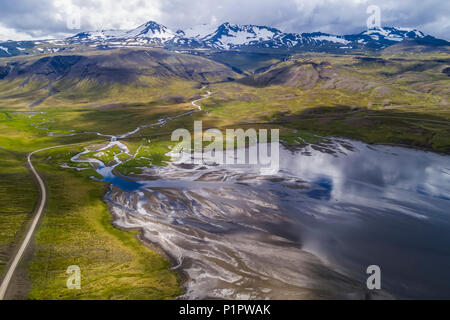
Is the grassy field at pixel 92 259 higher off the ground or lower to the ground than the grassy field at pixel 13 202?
lower

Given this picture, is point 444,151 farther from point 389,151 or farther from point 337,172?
point 337,172

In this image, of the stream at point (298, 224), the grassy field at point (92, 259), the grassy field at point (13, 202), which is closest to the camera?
the grassy field at point (92, 259)

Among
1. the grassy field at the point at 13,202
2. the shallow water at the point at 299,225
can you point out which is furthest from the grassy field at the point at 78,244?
the shallow water at the point at 299,225

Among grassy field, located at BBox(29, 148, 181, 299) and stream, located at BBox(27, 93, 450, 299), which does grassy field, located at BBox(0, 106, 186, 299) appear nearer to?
grassy field, located at BBox(29, 148, 181, 299)

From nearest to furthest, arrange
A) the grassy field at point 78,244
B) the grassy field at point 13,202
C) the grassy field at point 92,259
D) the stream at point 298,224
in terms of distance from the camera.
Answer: the grassy field at point 92,259, the grassy field at point 78,244, the stream at point 298,224, the grassy field at point 13,202

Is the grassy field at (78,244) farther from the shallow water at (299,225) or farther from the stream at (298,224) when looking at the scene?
the shallow water at (299,225)

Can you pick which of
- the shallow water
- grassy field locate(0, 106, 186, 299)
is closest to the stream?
the shallow water

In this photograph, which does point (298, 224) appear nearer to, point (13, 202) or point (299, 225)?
point (299, 225)

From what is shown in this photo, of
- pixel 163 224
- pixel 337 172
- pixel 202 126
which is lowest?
pixel 163 224
